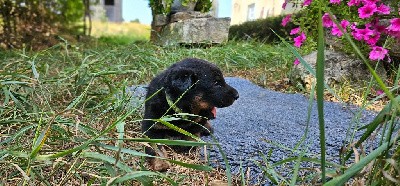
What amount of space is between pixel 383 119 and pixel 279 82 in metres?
4.92

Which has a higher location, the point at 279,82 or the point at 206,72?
the point at 206,72

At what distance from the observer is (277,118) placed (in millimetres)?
3551

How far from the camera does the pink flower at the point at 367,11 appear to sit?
189 inches

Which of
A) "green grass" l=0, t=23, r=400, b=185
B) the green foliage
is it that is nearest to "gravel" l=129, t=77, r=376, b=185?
"green grass" l=0, t=23, r=400, b=185

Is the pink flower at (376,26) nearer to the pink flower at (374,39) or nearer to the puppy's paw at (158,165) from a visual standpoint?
the pink flower at (374,39)

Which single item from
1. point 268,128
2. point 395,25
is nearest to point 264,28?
point 395,25

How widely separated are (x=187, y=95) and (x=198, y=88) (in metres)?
0.09

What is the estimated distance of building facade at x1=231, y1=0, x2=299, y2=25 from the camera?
13.4 m

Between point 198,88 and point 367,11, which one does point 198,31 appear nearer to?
point 367,11

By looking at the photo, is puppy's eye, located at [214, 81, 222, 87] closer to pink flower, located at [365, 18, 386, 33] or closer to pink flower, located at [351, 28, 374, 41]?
pink flower, located at [351, 28, 374, 41]

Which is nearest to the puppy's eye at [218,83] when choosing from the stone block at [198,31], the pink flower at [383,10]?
the pink flower at [383,10]

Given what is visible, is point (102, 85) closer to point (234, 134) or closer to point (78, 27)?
point (234, 134)

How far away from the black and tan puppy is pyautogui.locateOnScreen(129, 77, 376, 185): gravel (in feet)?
0.92

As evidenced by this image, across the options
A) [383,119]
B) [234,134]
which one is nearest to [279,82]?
[234,134]
